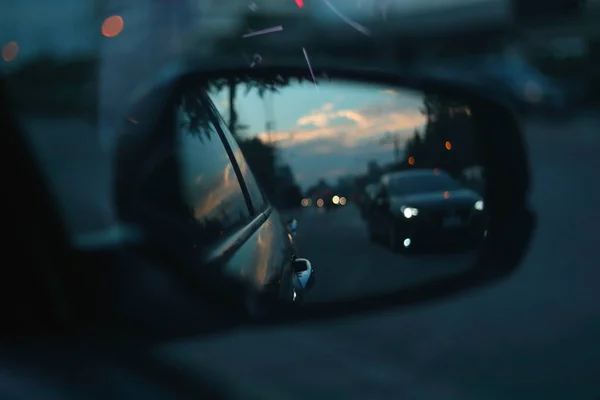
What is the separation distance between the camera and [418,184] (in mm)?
2512

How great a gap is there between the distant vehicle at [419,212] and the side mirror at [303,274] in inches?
11.4

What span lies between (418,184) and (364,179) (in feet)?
0.60

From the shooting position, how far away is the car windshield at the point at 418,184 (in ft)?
8.14

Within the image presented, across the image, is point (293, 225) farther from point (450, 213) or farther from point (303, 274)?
point (450, 213)

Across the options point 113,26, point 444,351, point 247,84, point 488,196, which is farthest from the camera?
point 113,26

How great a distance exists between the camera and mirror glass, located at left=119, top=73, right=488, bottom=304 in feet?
7.63

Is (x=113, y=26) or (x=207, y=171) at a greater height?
(x=113, y=26)

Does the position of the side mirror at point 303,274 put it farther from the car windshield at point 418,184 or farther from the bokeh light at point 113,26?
the bokeh light at point 113,26

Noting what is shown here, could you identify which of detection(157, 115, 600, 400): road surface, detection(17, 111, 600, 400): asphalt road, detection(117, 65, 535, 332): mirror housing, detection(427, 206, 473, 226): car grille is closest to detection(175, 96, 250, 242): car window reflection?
detection(117, 65, 535, 332): mirror housing

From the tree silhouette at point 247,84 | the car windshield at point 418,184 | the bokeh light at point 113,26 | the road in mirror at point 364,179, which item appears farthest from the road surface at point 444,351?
the bokeh light at point 113,26

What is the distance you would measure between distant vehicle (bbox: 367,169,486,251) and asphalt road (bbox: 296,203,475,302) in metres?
0.04

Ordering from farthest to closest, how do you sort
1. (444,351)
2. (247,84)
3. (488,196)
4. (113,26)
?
(113,26) < (444,351) < (488,196) < (247,84)

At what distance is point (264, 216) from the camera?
241 cm

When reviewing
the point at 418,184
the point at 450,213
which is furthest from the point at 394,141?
the point at 450,213
